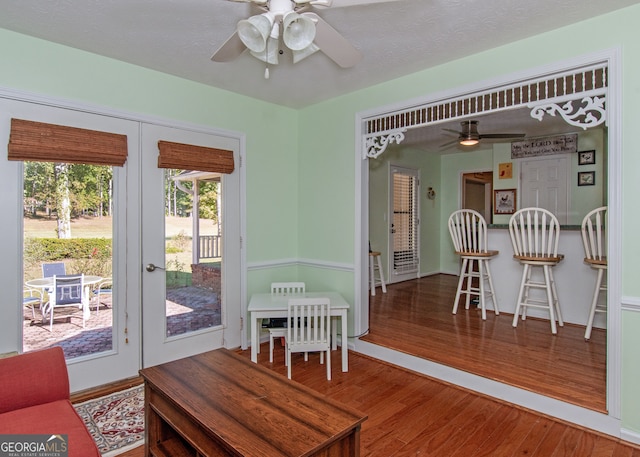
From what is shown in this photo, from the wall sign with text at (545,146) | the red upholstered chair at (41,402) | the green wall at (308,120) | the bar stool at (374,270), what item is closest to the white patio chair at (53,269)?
the red upholstered chair at (41,402)

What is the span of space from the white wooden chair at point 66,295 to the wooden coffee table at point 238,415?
123cm

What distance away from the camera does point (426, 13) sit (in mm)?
2182

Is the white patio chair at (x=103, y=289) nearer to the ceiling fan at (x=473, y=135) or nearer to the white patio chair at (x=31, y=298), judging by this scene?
the white patio chair at (x=31, y=298)

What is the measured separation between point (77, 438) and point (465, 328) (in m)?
3.41

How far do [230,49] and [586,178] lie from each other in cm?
545

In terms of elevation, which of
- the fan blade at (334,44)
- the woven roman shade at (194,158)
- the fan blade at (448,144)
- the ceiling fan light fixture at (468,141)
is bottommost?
the woven roman shade at (194,158)

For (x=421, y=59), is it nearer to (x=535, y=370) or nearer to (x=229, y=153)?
(x=229, y=153)

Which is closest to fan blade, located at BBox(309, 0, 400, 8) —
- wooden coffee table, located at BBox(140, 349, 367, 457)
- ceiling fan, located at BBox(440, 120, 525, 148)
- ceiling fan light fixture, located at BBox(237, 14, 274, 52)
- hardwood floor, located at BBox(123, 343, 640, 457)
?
ceiling fan light fixture, located at BBox(237, 14, 274, 52)

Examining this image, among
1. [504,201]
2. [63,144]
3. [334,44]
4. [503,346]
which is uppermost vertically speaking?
[334,44]

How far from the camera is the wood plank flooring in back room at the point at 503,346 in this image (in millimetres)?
2510

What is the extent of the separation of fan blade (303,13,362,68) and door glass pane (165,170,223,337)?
1.88 m

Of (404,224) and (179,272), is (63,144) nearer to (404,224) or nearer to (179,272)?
(179,272)

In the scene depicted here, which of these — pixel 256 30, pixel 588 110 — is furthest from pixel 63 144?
pixel 588 110

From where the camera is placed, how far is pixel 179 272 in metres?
3.25
